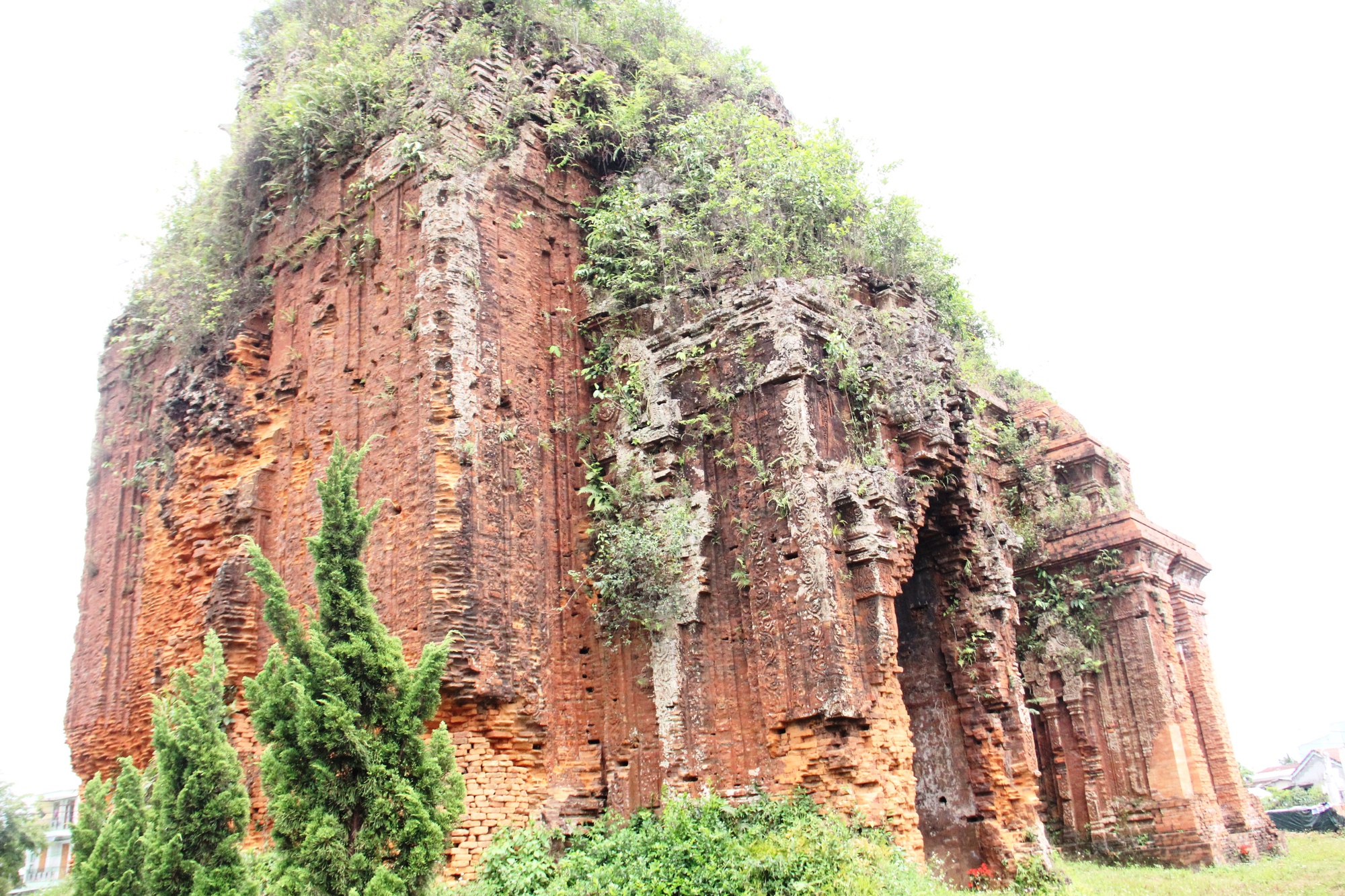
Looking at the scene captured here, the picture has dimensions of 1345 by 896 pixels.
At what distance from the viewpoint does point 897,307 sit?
12.9m

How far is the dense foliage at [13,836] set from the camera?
15352mm

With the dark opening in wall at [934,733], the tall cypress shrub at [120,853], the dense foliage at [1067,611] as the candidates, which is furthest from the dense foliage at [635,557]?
the dense foliage at [1067,611]

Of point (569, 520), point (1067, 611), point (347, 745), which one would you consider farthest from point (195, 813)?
point (1067, 611)

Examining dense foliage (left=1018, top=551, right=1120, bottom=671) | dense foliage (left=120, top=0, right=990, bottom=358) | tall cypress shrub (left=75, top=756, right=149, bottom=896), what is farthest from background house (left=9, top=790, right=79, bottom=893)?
dense foliage (left=1018, top=551, right=1120, bottom=671)

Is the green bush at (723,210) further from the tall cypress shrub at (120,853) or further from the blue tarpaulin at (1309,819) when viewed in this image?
the blue tarpaulin at (1309,819)

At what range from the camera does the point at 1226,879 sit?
14.2 m

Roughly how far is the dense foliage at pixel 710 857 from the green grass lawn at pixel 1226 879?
3.25 metres

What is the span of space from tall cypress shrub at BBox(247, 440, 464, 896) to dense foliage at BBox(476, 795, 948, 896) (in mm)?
2080

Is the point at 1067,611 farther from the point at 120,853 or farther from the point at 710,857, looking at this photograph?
the point at 120,853

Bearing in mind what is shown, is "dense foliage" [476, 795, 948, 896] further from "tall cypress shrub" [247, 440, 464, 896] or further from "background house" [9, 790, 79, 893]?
"background house" [9, 790, 79, 893]

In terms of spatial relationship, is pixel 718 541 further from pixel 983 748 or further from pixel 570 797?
pixel 983 748

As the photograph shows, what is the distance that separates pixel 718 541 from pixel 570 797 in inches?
120

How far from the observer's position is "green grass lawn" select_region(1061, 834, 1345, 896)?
12316 mm

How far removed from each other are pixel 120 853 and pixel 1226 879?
14.0 meters
